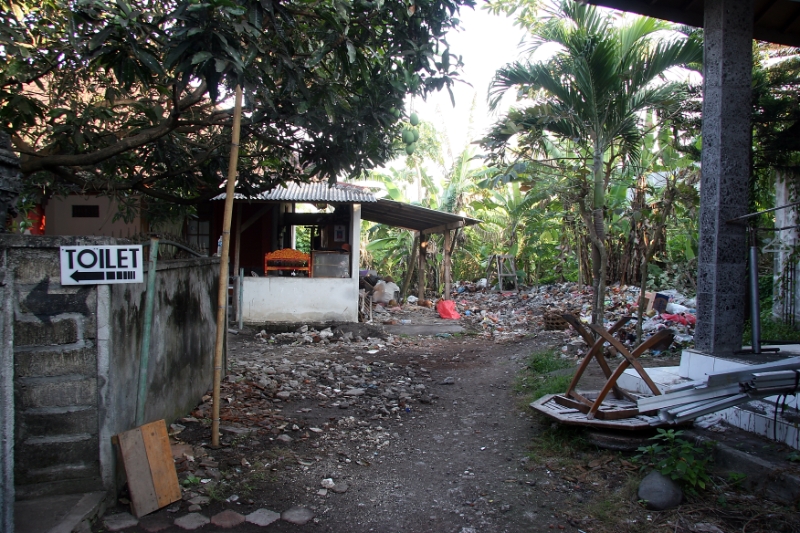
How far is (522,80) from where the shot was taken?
7496 millimetres

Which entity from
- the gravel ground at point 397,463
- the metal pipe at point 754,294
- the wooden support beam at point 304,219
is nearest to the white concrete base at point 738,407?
the metal pipe at point 754,294

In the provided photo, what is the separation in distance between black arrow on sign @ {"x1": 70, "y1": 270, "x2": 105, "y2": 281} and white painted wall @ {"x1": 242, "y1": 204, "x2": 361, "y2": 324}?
787cm

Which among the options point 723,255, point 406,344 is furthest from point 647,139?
point 723,255

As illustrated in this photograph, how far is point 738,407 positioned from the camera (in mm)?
4082

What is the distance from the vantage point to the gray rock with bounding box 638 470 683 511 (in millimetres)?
3365

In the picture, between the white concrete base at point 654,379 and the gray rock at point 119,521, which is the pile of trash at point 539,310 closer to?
the white concrete base at point 654,379

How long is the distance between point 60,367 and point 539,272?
18.3 metres

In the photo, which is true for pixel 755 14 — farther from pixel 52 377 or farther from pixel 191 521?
pixel 52 377

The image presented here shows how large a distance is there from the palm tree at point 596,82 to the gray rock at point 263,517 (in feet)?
17.2

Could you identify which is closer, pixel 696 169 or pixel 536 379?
pixel 536 379

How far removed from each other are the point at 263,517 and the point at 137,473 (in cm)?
81

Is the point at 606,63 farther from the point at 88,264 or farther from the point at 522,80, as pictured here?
the point at 88,264

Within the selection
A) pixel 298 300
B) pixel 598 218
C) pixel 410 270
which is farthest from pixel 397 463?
pixel 410 270

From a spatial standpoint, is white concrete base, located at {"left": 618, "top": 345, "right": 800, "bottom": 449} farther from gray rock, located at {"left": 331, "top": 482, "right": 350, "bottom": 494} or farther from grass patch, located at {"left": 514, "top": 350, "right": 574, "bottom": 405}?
gray rock, located at {"left": 331, "top": 482, "right": 350, "bottom": 494}
